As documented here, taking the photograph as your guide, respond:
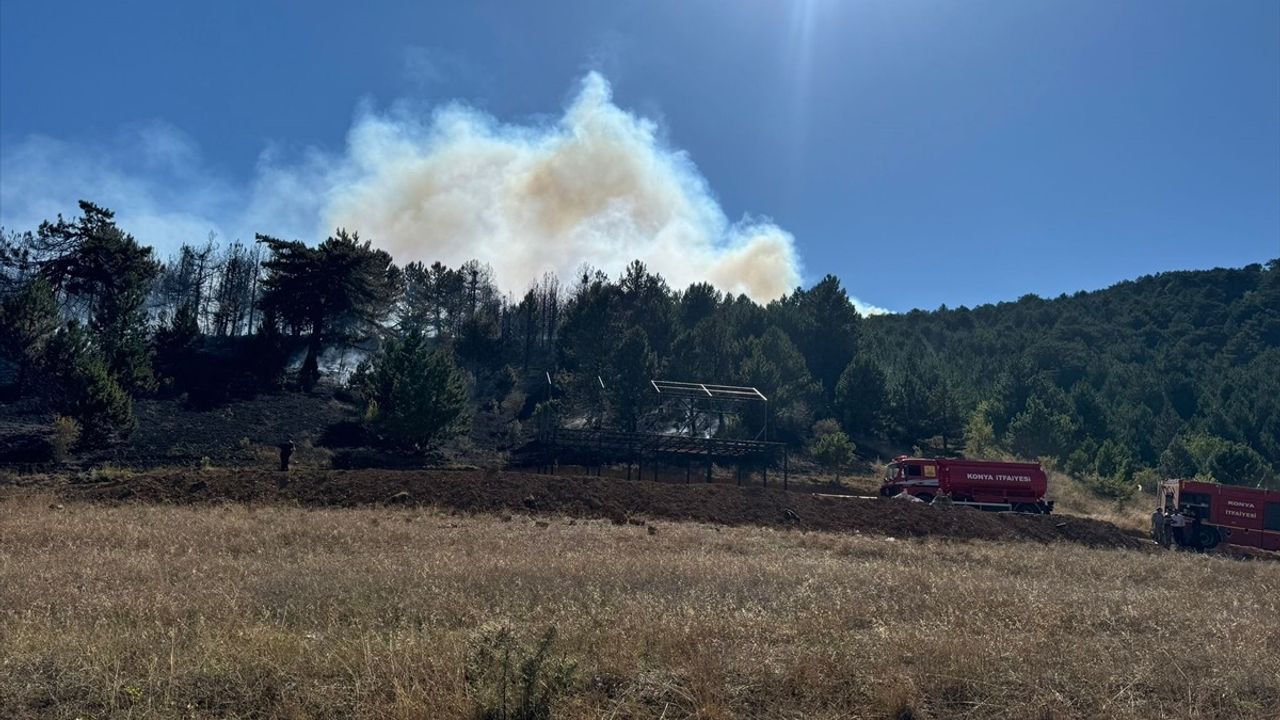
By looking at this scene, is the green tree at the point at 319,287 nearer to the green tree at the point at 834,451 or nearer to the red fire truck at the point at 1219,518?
the green tree at the point at 834,451

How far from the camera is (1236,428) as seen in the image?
66500 millimetres

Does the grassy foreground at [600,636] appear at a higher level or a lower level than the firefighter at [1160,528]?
higher

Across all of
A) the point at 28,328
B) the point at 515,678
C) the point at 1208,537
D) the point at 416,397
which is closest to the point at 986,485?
the point at 1208,537

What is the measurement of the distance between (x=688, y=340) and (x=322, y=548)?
4138 cm

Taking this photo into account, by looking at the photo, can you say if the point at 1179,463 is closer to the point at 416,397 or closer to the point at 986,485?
the point at 986,485

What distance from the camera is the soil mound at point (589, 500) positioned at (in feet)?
66.5

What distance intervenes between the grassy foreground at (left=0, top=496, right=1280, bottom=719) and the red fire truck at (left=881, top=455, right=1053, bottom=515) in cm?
2115

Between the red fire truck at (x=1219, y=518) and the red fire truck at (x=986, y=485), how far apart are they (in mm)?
5520

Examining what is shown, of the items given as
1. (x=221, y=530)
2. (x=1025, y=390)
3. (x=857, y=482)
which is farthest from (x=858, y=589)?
(x=1025, y=390)

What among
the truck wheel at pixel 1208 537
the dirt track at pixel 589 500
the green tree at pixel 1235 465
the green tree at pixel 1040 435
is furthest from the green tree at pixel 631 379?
the green tree at pixel 1235 465

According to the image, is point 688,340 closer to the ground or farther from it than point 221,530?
farther from it

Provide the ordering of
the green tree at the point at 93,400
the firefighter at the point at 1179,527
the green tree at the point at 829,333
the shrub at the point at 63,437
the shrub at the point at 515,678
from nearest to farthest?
1. the shrub at the point at 515,678
2. the firefighter at the point at 1179,527
3. the shrub at the point at 63,437
4. the green tree at the point at 93,400
5. the green tree at the point at 829,333

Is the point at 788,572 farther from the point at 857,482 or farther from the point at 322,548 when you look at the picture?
the point at 857,482

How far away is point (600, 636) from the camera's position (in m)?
6.11
